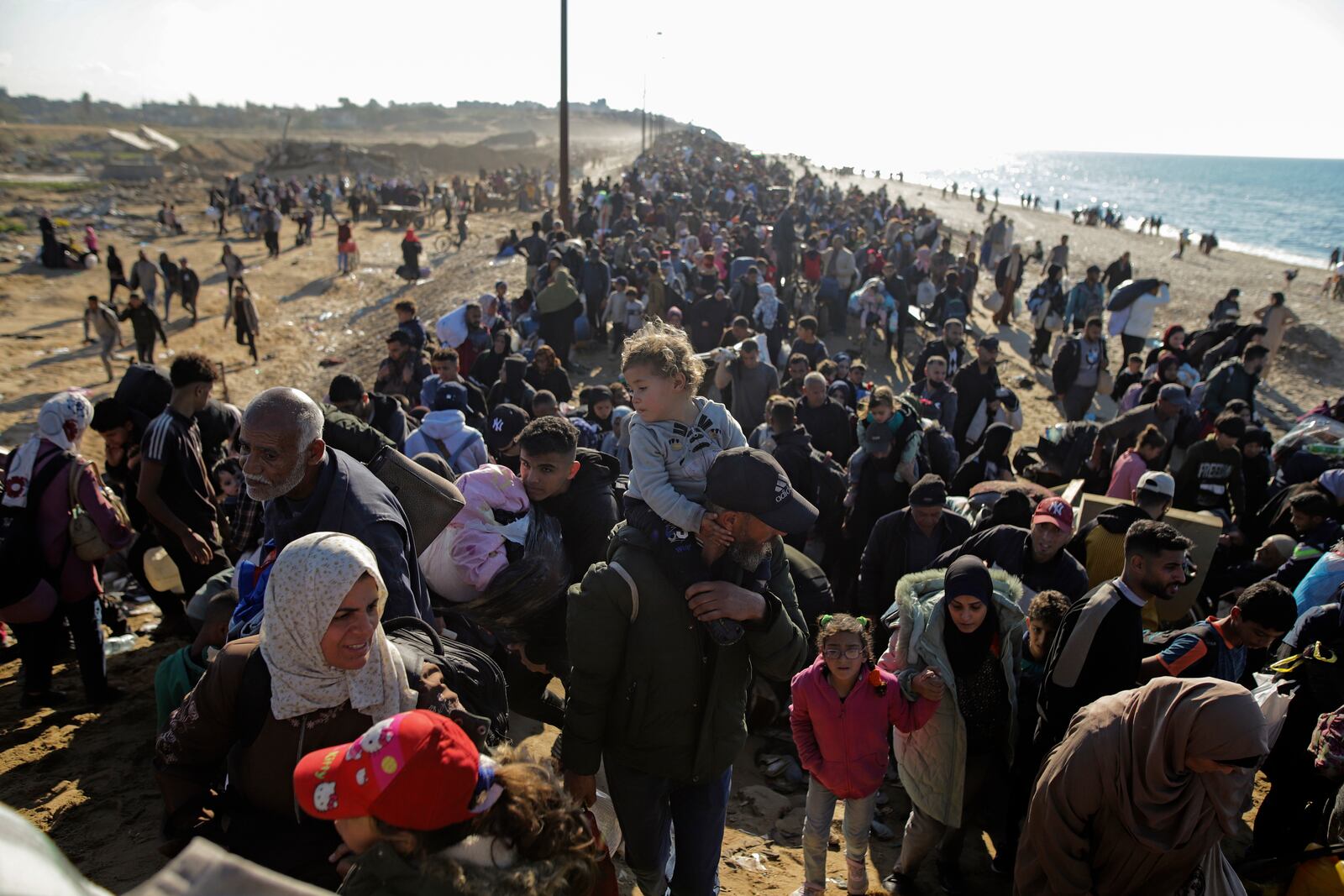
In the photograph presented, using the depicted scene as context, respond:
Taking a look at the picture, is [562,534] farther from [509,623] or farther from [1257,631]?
[1257,631]

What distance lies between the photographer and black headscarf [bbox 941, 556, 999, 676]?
11.6 ft

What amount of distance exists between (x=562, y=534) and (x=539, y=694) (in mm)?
891

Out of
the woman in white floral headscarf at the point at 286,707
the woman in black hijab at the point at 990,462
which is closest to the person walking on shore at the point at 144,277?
the woman in black hijab at the point at 990,462

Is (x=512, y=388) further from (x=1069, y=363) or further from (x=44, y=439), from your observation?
(x=1069, y=363)

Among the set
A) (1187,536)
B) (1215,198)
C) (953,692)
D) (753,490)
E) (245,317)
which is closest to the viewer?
(753,490)

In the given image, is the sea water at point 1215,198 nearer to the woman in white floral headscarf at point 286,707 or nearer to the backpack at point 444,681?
the backpack at point 444,681

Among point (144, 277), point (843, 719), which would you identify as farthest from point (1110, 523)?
point (144, 277)

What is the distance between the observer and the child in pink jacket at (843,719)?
133 inches

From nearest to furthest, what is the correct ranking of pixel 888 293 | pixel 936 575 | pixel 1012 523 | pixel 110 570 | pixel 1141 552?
pixel 1141 552 < pixel 936 575 < pixel 1012 523 < pixel 110 570 < pixel 888 293

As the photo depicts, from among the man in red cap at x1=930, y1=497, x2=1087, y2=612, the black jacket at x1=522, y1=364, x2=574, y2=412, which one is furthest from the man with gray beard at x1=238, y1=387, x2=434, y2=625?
the black jacket at x1=522, y1=364, x2=574, y2=412

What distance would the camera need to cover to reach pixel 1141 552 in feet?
11.1

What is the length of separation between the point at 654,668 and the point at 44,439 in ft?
13.2

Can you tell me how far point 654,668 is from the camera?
257cm

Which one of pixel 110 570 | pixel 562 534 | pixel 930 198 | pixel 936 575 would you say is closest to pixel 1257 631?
pixel 936 575
